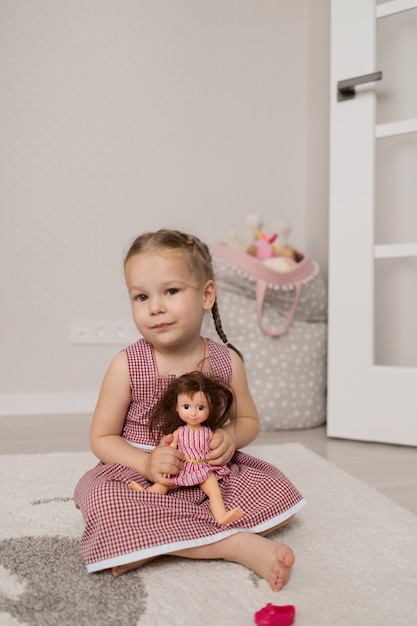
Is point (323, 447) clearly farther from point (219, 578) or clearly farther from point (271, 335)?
point (219, 578)

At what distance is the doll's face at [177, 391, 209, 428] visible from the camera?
0.86m

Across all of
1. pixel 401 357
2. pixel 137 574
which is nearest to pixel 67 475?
pixel 137 574

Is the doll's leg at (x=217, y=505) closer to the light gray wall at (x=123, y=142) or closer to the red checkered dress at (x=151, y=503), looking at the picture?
the red checkered dress at (x=151, y=503)

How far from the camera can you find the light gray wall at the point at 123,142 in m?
1.91

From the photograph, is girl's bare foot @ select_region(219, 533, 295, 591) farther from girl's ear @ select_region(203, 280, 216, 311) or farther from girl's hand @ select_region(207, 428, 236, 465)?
girl's ear @ select_region(203, 280, 216, 311)

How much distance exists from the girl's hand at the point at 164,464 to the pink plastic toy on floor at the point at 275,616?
0.23 m

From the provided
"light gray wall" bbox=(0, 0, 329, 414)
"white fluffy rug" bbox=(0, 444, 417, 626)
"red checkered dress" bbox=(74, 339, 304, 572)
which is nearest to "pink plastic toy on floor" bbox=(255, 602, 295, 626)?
"white fluffy rug" bbox=(0, 444, 417, 626)

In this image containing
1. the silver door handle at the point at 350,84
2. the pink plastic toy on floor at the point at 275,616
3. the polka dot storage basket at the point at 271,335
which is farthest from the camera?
the polka dot storage basket at the point at 271,335

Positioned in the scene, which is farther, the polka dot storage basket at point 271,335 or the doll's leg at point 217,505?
the polka dot storage basket at point 271,335

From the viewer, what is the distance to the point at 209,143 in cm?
206

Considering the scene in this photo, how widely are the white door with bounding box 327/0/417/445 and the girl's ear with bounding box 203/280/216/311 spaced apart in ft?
2.34

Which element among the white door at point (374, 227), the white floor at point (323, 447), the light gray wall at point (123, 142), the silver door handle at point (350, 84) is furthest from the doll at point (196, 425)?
the light gray wall at point (123, 142)

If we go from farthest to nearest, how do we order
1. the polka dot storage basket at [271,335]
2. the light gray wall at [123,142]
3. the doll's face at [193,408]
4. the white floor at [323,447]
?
the light gray wall at [123,142] < the polka dot storage basket at [271,335] < the white floor at [323,447] < the doll's face at [193,408]

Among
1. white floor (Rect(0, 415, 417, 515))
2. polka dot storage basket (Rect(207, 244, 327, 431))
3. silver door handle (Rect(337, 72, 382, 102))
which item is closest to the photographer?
white floor (Rect(0, 415, 417, 515))
